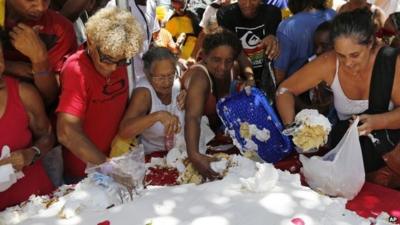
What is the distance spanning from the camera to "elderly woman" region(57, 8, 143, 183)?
218cm

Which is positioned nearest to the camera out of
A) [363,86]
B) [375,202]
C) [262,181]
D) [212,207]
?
[212,207]

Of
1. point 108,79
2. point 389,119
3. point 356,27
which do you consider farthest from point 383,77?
point 108,79

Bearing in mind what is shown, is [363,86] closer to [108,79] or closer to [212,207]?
[212,207]

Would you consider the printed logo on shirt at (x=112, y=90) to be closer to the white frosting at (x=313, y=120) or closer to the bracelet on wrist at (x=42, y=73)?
the bracelet on wrist at (x=42, y=73)

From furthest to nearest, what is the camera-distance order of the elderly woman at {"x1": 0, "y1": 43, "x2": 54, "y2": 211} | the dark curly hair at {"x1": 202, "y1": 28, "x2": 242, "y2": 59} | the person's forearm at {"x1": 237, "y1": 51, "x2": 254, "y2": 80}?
the person's forearm at {"x1": 237, "y1": 51, "x2": 254, "y2": 80} < the dark curly hair at {"x1": 202, "y1": 28, "x2": 242, "y2": 59} < the elderly woman at {"x1": 0, "y1": 43, "x2": 54, "y2": 211}

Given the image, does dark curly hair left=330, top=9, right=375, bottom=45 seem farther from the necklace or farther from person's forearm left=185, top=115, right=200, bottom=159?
the necklace

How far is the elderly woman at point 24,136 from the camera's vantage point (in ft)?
6.79

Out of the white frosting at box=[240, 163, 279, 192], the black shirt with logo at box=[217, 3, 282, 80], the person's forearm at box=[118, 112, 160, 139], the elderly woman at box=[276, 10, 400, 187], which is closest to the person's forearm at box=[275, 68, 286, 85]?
the black shirt with logo at box=[217, 3, 282, 80]

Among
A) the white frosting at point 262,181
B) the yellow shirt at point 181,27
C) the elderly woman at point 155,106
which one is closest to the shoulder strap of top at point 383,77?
the white frosting at point 262,181

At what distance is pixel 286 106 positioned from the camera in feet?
8.70

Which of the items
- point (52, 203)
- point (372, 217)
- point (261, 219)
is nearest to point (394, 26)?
point (372, 217)

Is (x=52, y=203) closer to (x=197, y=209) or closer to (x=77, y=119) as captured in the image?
(x=77, y=119)

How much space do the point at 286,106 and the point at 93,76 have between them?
3.60ft

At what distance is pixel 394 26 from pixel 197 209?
2364mm
